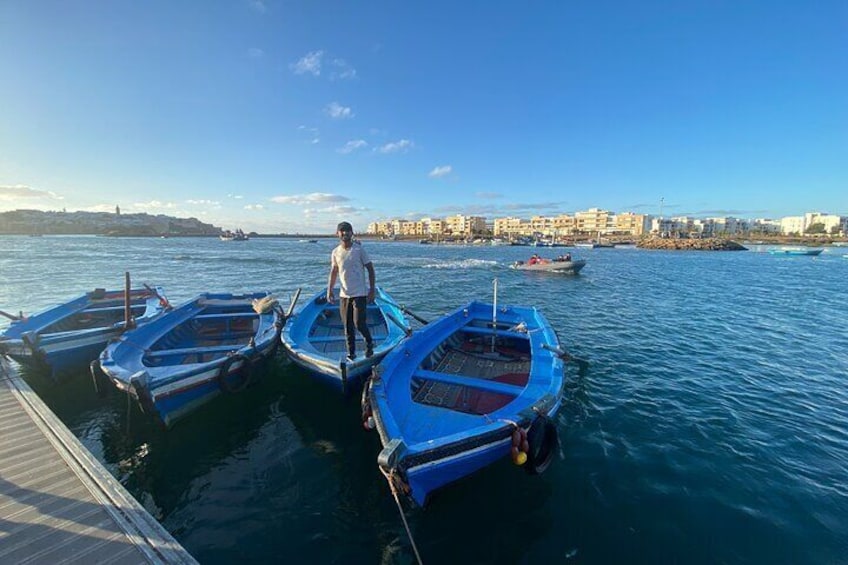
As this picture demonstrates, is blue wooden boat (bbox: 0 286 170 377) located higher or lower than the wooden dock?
higher

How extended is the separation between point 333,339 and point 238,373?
256 centimetres

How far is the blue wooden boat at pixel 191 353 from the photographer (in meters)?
6.75

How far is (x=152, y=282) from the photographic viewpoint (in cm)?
3028

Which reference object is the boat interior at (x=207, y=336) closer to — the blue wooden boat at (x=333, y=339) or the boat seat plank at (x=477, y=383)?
the blue wooden boat at (x=333, y=339)

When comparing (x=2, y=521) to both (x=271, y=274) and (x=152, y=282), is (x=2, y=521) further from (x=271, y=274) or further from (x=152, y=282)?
(x=271, y=274)

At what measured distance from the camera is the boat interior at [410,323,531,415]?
6.98 metres

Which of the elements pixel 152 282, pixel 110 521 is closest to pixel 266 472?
pixel 110 521

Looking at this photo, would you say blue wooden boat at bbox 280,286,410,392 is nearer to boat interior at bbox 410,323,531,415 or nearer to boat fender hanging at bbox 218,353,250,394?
boat fender hanging at bbox 218,353,250,394

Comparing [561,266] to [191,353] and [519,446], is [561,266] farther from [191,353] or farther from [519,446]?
[191,353]

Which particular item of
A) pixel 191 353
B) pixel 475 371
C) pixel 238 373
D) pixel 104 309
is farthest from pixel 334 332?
pixel 104 309

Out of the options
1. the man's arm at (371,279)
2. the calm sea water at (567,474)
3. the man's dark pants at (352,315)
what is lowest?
the calm sea water at (567,474)

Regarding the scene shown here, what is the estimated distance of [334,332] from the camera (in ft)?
37.6

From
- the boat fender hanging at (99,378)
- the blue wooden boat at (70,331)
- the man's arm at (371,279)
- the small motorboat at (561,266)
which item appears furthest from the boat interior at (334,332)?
the small motorboat at (561,266)

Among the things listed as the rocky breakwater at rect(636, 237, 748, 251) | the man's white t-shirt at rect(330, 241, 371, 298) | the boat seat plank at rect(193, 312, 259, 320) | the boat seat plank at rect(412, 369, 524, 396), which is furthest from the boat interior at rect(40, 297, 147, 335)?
the rocky breakwater at rect(636, 237, 748, 251)
